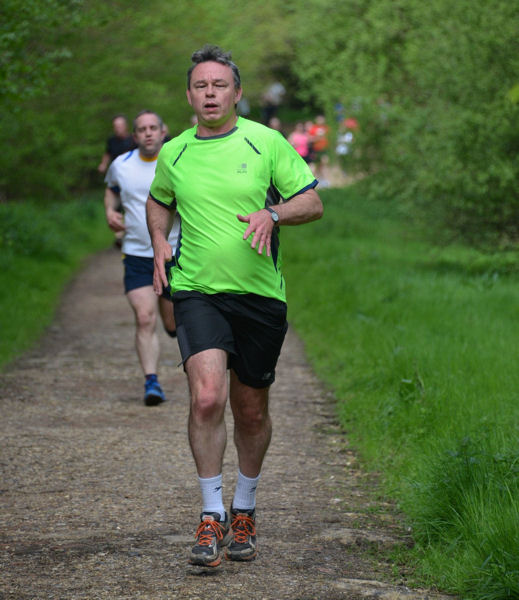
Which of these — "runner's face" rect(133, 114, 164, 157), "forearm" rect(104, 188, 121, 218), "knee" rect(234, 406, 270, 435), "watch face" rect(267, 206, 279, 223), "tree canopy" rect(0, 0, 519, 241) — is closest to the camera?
"watch face" rect(267, 206, 279, 223)

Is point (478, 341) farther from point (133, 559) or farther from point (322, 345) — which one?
point (133, 559)

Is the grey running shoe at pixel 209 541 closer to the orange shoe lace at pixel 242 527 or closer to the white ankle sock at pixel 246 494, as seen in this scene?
the orange shoe lace at pixel 242 527

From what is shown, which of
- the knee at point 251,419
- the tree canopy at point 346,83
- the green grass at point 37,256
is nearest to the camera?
the knee at point 251,419

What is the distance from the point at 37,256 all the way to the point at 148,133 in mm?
8805

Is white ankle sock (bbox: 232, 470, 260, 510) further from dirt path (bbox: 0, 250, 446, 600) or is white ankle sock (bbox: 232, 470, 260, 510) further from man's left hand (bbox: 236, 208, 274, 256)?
man's left hand (bbox: 236, 208, 274, 256)

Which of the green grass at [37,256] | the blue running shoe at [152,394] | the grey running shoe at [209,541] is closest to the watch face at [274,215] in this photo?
the grey running shoe at [209,541]

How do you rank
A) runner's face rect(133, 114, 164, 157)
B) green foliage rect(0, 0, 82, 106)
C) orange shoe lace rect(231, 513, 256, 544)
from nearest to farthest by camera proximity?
1. orange shoe lace rect(231, 513, 256, 544)
2. runner's face rect(133, 114, 164, 157)
3. green foliage rect(0, 0, 82, 106)

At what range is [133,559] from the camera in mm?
4445

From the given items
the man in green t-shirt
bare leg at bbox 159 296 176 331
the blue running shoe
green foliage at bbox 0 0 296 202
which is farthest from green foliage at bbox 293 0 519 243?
the man in green t-shirt

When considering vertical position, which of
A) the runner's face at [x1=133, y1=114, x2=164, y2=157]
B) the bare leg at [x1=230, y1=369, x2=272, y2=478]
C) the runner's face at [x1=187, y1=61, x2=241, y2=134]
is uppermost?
the runner's face at [x1=187, y1=61, x2=241, y2=134]

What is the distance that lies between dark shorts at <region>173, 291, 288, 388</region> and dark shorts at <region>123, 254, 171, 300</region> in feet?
11.2

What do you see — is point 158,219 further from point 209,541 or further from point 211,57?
point 209,541

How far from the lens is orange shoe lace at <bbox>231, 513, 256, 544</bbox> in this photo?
4.54m

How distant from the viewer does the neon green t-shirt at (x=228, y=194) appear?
443cm
